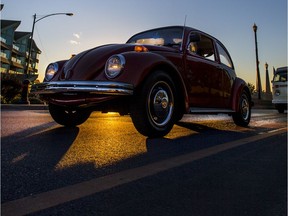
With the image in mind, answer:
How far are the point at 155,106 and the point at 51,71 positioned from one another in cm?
155

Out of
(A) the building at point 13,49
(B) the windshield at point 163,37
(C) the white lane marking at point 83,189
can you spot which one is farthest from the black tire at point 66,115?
(A) the building at point 13,49

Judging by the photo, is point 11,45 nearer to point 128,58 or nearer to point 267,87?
point 267,87

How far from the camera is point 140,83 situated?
3.97 metres

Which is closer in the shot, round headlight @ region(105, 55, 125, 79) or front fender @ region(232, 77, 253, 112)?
round headlight @ region(105, 55, 125, 79)

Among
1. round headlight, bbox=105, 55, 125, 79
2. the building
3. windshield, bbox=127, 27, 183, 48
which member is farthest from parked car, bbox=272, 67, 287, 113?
the building

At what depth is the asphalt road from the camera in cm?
163

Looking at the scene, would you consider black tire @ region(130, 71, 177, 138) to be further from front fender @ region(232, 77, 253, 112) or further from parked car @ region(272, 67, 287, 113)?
parked car @ region(272, 67, 287, 113)

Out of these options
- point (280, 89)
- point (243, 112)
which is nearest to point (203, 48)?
point (243, 112)

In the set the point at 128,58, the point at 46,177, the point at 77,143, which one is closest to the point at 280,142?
the point at 128,58

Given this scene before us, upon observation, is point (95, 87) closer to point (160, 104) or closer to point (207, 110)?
point (160, 104)

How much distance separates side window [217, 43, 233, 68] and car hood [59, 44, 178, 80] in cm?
256

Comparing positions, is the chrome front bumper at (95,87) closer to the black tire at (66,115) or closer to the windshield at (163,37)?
the black tire at (66,115)

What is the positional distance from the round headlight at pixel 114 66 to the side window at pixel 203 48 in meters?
1.61

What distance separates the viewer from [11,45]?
2699 inches
